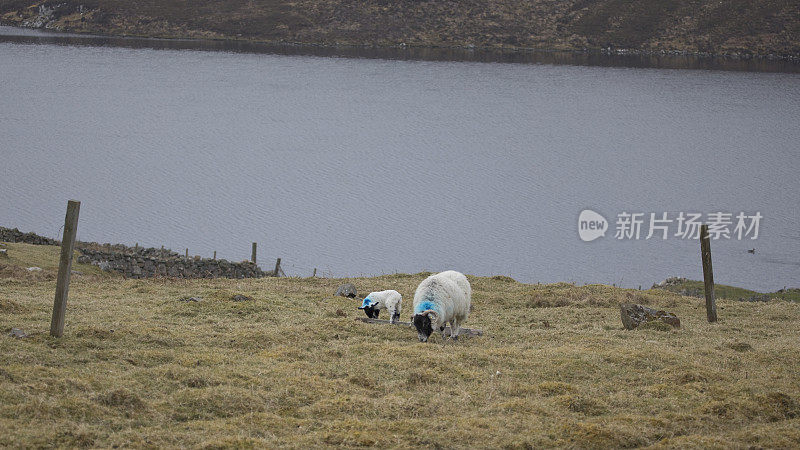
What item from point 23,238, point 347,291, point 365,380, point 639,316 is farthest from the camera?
point 23,238

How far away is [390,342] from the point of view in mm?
17516

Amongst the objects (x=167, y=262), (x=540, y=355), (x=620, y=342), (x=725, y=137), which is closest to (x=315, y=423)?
(x=540, y=355)

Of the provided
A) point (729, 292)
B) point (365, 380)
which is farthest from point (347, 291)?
point (729, 292)

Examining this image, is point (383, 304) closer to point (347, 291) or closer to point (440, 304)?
point (440, 304)

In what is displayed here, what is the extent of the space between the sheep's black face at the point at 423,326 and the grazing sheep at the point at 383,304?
6.79ft

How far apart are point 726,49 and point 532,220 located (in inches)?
3227

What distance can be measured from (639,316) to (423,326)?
6.48 m

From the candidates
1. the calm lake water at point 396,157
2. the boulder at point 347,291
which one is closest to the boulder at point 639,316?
the boulder at point 347,291

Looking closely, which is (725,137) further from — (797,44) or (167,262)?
(167,262)

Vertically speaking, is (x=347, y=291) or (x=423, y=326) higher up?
(x=347, y=291)

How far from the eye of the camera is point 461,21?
134 m

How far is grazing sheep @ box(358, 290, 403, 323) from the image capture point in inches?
773

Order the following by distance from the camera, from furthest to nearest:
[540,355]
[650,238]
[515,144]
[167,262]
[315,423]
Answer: [515,144]
[650,238]
[167,262]
[540,355]
[315,423]

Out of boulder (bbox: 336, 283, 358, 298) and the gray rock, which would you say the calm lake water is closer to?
boulder (bbox: 336, 283, 358, 298)
